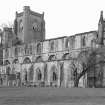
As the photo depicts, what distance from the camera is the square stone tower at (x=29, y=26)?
64.4 m

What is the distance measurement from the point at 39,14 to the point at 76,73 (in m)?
36.4

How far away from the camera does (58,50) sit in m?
47.3

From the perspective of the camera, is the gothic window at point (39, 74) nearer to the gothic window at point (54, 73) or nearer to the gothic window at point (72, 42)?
the gothic window at point (54, 73)

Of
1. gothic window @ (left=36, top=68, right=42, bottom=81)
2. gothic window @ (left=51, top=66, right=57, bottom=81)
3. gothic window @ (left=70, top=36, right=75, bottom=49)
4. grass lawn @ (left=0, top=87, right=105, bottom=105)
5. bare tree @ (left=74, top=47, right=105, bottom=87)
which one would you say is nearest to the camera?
grass lawn @ (left=0, top=87, right=105, bottom=105)

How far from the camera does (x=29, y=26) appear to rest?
6456cm

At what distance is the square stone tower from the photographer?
6444cm

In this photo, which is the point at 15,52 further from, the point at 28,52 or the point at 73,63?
the point at 73,63

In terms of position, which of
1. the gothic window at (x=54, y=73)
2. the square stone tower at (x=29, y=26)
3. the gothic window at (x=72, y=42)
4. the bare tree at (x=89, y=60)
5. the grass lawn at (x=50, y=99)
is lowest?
the grass lawn at (x=50, y=99)

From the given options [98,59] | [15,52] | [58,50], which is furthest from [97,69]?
[15,52]

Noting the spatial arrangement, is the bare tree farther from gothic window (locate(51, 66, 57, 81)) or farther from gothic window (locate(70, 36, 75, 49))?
gothic window (locate(70, 36, 75, 49))

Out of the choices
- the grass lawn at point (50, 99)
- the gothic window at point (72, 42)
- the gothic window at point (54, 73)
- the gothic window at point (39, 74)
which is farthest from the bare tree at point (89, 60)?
the grass lawn at point (50, 99)

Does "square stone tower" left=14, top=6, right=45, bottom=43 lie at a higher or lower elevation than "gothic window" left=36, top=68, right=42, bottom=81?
higher

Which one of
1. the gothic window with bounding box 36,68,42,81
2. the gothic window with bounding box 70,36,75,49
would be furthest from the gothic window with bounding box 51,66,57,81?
the gothic window with bounding box 70,36,75,49

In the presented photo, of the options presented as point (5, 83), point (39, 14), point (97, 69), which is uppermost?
point (39, 14)
